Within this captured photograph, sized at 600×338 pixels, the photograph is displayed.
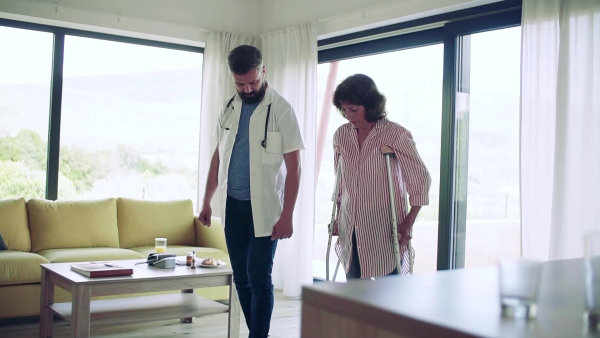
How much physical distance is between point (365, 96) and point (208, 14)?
3584mm

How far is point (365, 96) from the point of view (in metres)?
2.35

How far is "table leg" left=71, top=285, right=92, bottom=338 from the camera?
2.79m

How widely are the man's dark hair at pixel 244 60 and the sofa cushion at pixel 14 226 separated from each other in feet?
7.64

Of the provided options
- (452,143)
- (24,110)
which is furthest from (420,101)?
(24,110)

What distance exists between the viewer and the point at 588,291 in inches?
30.6

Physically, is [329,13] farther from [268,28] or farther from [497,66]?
[497,66]

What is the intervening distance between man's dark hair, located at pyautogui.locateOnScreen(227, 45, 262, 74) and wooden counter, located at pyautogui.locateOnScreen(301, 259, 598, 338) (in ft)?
6.12

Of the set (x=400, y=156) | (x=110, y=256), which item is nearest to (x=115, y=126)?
(x=110, y=256)

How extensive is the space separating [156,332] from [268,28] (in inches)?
124

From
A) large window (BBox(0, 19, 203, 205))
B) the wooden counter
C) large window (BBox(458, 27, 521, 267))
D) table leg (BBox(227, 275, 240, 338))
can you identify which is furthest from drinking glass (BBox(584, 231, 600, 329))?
large window (BBox(0, 19, 203, 205))

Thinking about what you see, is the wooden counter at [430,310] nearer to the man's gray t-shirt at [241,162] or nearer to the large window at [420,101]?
the man's gray t-shirt at [241,162]

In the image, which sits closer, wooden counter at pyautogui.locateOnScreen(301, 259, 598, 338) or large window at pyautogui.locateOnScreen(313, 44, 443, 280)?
wooden counter at pyautogui.locateOnScreen(301, 259, 598, 338)

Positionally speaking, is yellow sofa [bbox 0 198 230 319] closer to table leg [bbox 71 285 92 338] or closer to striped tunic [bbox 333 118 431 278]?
table leg [bbox 71 285 92 338]

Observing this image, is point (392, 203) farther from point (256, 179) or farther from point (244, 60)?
point (244, 60)
